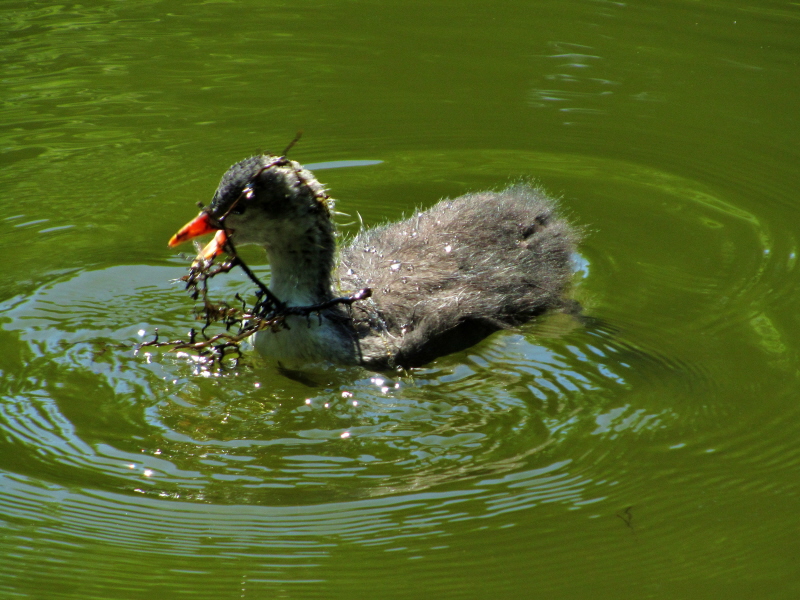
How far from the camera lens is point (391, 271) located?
5.55m

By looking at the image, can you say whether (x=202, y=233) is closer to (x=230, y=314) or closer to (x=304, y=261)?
(x=230, y=314)

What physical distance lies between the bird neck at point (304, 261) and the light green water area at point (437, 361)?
429 millimetres

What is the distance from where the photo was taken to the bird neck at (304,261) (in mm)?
5176

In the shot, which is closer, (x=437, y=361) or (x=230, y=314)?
(x=230, y=314)

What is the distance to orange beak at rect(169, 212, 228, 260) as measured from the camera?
189 inches

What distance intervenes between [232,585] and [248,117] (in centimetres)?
523

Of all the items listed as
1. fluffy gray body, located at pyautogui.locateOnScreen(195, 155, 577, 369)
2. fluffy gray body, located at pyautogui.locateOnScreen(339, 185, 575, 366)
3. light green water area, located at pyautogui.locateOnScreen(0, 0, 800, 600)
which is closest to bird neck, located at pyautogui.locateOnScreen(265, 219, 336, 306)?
fluffy gray body, located at pyautogui.locateOnScreen(195, 155, 577, 369)

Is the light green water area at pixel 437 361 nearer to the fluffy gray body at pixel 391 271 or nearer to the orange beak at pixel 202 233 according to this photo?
the fluffy gray body at pixel 391 271

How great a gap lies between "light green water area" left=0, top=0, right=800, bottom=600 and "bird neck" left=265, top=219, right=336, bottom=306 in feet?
1.41

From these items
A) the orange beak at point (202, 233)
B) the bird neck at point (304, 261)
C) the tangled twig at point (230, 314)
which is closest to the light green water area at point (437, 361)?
the tangled twig at point (230, 314)

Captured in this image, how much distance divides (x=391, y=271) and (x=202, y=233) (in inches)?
45.2

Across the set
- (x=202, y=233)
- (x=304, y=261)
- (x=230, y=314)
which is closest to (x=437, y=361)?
(x=304, y=261)

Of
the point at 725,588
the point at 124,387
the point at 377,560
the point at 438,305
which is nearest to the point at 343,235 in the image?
the point at 438,305

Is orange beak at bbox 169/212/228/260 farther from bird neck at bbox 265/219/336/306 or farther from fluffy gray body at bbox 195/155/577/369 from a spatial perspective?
bird neck at bbox 265/219/336/306
